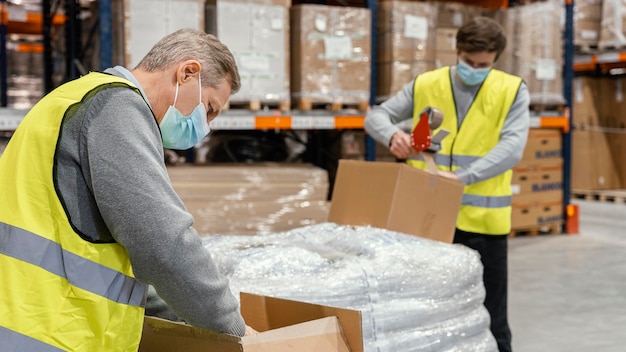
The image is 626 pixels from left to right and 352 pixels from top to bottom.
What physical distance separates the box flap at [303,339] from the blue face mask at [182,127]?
475 millimetres

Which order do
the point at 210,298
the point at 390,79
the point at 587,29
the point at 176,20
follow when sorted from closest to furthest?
the point at 210,298 → the point at 176,20 → the point at 390,79 → the point at 587,29

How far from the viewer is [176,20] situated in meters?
5.32

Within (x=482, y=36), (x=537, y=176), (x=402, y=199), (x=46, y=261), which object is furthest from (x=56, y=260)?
(x=537, y=176)

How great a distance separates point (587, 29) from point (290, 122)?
5.43 m

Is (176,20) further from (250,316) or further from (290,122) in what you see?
(250,316)

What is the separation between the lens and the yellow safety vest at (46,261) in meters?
1.52

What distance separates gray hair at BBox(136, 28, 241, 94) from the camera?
1.66m

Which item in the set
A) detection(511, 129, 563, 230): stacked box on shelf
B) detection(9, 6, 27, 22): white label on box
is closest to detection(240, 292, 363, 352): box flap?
detection(511, 129, 563, 230): stacked box on shelf

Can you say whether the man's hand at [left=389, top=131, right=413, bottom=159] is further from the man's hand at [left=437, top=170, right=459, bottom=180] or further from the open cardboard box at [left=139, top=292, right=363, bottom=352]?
the open cardboard box at [left=139, top=292, right=363, bottom=352]

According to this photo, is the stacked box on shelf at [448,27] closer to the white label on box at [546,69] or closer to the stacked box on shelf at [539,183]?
the white label on box at [546,69]

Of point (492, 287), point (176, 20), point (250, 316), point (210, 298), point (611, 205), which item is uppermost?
point (176, 20)

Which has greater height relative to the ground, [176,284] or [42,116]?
[42,116]

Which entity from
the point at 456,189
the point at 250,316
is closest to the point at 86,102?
the point at 250,316

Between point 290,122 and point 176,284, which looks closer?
point 176,284
